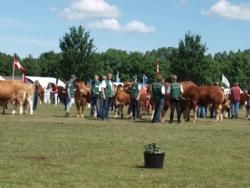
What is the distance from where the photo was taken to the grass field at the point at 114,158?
34.8ft

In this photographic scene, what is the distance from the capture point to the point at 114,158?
44.1 ft

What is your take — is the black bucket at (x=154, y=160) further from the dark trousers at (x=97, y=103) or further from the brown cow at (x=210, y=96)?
the brown cow at (x=210, y=96)

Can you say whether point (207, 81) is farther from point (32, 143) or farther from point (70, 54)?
point (32, 143)

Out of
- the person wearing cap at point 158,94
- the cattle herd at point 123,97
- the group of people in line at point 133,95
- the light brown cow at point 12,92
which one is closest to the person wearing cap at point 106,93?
the group of people in line at point 133,95

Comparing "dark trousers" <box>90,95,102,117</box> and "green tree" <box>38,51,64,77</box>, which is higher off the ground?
"green tree" <box>38,51,64,77</box>

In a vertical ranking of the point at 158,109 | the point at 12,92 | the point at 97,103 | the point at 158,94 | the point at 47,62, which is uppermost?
the point at 47,62

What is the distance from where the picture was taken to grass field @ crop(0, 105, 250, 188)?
10.6 m

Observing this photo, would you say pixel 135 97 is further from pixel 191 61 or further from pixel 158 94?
pixel 191 61

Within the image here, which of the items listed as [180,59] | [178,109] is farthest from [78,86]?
[180,59]

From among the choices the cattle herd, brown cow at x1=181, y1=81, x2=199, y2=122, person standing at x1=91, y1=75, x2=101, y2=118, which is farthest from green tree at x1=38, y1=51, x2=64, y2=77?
brown cow at x1=181, y1=81, x2=199, y2=122

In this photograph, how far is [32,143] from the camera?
1598 centimetres

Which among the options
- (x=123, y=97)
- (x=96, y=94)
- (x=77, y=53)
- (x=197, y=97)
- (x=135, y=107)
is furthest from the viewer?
(x=77, y=53)

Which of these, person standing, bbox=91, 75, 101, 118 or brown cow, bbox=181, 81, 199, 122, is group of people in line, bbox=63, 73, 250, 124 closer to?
person standing, bbox=91, 75, 101, 118

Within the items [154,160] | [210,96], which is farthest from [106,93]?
[154,160]
